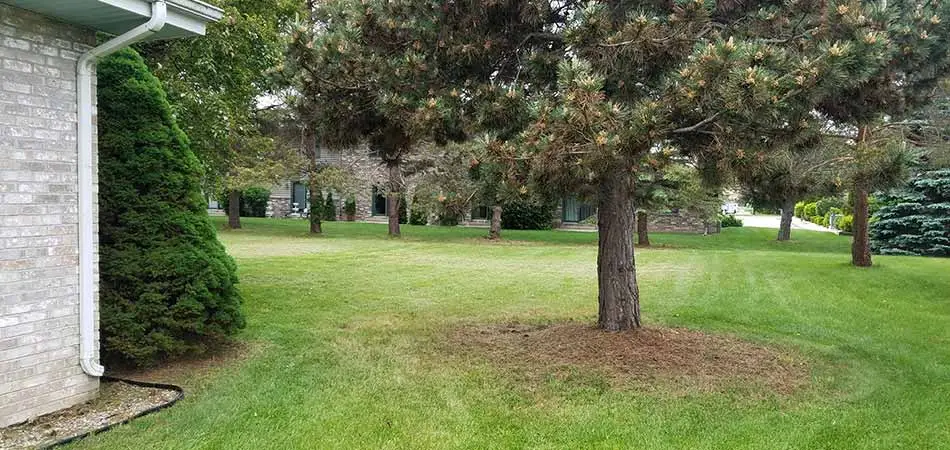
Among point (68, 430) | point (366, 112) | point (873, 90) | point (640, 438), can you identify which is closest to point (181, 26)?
point (366, 112)

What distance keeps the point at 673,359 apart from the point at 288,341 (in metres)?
3.58

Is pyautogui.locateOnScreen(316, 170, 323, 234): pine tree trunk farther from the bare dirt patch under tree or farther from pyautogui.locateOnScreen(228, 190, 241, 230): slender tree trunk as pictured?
the bare dirt patch under tree

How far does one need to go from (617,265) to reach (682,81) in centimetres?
224

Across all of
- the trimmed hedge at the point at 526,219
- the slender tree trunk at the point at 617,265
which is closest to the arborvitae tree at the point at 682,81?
the slender tree trunk at the point at 617,265

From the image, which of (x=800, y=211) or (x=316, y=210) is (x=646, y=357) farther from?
(x=800, y=211)

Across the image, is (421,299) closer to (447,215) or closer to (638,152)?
(447,215)

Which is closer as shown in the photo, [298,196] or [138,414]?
[138,414]

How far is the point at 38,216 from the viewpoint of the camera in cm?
401

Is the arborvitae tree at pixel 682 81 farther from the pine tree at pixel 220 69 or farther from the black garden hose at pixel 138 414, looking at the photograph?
the pine tree at pixel 220 69

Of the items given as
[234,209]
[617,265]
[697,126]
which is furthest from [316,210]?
[697,126]

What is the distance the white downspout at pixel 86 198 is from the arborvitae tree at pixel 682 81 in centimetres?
270

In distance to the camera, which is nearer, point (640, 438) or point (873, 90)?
point (640, 438)

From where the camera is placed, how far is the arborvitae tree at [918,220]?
60.2 ft

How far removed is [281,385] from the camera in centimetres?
496
